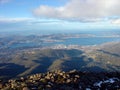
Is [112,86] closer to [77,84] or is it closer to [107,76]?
[77,84]

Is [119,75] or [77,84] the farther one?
[119,75]

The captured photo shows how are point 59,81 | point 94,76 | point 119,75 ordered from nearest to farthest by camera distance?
point 59,81 < point 94,76 < point 119,75

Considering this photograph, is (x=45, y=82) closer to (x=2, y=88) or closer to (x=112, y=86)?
(x=2, y=88)

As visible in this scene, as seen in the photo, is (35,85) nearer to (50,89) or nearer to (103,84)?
(50,89)

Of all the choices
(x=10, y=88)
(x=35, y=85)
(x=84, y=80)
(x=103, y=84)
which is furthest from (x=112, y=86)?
(x=10, y=88)

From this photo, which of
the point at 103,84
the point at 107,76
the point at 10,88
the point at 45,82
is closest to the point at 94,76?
the point at 107,76

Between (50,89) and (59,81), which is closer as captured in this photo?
(50,89)

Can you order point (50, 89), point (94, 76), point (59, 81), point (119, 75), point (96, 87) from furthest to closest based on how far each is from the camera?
point (119, 75) → point (94, 76) → point (59, 81) → point (96, 87) → point (50, 89)

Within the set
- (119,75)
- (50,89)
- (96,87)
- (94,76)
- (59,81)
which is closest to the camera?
(50,89)
